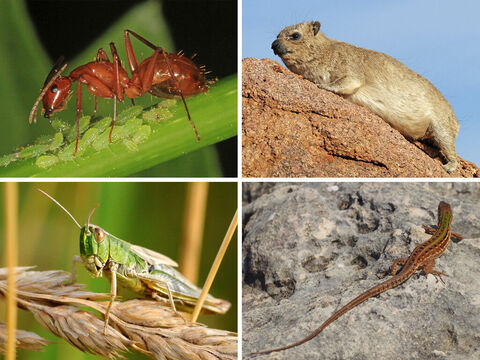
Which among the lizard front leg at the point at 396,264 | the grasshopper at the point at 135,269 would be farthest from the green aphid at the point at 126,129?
the lizard front leg at the point at 396,264

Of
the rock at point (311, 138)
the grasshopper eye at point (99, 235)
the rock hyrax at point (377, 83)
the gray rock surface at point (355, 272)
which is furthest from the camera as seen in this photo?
the rock hyrax at point (377, 83)

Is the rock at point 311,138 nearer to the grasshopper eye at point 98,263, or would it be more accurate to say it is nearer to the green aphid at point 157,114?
the green aphid at point 157,114

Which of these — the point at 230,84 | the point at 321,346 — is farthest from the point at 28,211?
the point at 321,346

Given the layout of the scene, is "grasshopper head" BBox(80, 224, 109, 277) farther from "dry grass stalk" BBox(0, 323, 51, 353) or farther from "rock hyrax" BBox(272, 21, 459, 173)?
"rock hyrax" BBox(272, 21, 459, 173)

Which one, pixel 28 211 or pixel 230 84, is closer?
pixel 28 211

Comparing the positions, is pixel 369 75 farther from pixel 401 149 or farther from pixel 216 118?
pixel 216 118

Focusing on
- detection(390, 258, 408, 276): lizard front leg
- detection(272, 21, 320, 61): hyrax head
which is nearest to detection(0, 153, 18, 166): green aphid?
detection(272, 21, 320, 61): hyrax head
